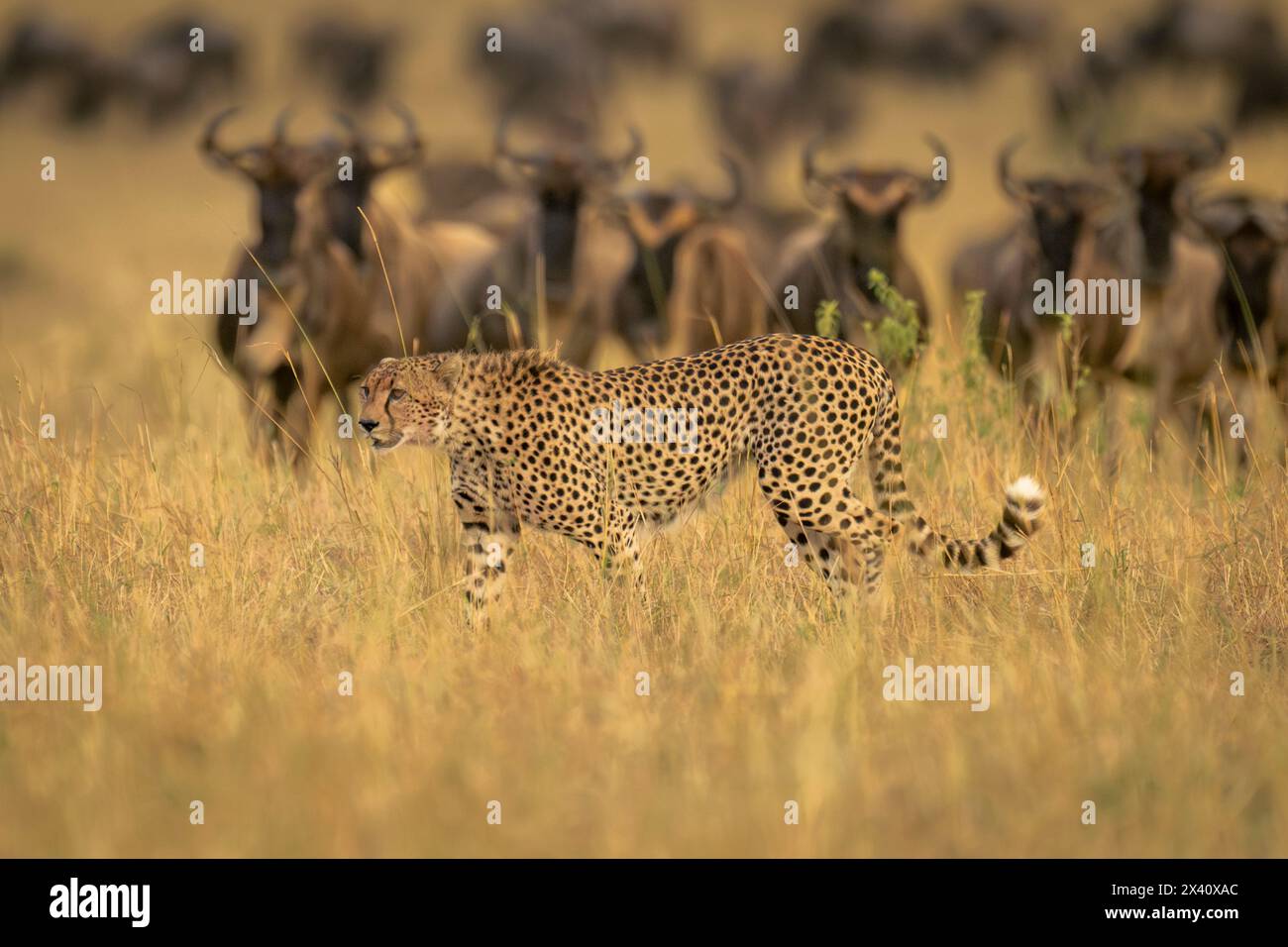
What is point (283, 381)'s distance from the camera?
35.3 feet

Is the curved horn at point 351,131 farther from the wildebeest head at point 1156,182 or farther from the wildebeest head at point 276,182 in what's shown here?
the wildebeest head at point 1156,182

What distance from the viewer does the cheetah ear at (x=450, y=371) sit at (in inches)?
239

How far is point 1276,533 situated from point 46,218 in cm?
2349

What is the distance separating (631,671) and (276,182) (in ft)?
20.5

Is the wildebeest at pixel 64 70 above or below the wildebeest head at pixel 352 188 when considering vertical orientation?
above

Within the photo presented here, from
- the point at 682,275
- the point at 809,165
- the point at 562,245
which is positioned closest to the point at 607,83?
the point at 682,275

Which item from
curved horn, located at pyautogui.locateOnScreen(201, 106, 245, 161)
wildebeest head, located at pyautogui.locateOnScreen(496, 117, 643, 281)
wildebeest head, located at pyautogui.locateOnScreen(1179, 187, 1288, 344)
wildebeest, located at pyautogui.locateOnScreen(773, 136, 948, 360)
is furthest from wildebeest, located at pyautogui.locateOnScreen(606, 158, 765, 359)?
wildebeest head, located at pyautogui.locateOnScreen(1179, 187, 1288, 344)

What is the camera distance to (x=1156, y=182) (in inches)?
441

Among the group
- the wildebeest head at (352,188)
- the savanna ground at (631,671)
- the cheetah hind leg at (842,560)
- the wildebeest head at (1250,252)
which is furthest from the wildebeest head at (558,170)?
the cheetah hind leg at (842,560)

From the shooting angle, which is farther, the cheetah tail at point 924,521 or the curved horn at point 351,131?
the curved horn at point 351,131

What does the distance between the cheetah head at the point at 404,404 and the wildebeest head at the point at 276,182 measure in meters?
4.79

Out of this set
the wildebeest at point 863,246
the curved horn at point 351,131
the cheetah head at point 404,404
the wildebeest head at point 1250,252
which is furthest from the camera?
the wildebeest at point 863,246
